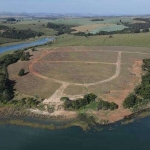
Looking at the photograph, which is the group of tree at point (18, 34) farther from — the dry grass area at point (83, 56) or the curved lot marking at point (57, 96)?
the curved lot marking at point (57, 96)

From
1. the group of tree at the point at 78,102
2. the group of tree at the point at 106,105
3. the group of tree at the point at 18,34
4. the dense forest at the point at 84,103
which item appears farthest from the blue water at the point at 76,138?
the group of tree at the point at 18,34

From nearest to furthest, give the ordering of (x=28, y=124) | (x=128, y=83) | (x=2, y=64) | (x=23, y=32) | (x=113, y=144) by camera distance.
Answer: (x=113, y=144)
(x=28, y=124)
(x=128, y=83)
(x=2, y=64)
(x=23, y=32)

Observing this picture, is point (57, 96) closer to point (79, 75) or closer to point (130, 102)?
point (79, 75)

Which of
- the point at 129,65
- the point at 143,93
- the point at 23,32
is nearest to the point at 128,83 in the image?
the point at 143,93

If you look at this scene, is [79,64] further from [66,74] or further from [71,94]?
[71,94]

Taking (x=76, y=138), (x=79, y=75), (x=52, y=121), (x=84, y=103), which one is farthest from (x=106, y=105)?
(x=79, y=75)
